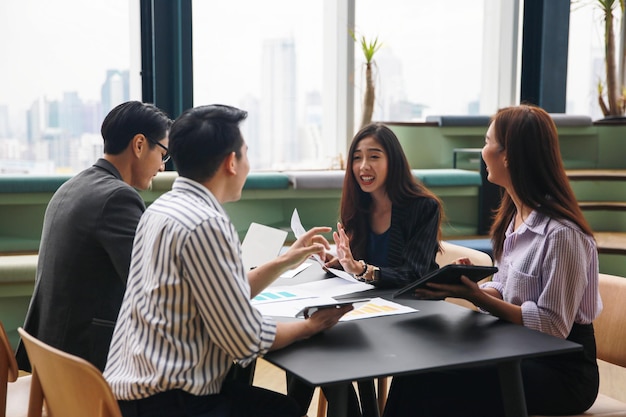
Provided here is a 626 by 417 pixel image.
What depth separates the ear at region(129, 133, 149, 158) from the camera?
7.45ft

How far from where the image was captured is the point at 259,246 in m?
2.63

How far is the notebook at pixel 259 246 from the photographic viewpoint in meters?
2.57

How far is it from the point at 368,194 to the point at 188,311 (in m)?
1.49

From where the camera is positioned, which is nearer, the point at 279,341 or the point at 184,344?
the point at 184,344

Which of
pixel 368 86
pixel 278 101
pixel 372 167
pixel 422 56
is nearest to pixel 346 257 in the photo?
pixel 372 167

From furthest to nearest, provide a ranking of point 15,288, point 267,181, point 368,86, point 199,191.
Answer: point 368,86 < point 267,181 < point 15,288 < point 199,191

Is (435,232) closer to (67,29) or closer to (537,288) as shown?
(537,288)

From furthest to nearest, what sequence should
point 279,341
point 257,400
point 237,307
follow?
point 257,400 → point 279,341 → point 237,307

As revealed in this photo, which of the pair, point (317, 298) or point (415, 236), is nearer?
point (317, 298)

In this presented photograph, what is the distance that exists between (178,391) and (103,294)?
21.0 inches

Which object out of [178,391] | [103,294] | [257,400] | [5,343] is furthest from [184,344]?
[5,343]

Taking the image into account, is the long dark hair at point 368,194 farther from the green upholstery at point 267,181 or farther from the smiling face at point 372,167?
the green upholstery at point 267,181

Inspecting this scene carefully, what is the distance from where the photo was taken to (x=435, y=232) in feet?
9.21

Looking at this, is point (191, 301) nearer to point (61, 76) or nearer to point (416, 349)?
point (416, 349)
